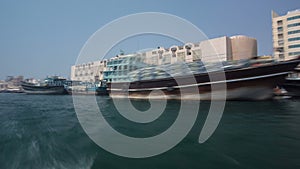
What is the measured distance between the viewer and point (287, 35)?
156ft

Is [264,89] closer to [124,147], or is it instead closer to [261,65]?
[261,65]

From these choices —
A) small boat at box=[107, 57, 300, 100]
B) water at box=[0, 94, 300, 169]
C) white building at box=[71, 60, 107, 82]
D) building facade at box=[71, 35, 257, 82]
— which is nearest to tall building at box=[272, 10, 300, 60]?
building facade at box=[71, 35, 257, 82]

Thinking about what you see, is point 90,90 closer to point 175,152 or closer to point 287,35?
point 175,152

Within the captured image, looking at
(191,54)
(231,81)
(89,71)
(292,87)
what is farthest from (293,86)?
(89,71)

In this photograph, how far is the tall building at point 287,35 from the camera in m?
45.8

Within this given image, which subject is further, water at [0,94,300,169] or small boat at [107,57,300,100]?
small boat at [107,57,300,100]

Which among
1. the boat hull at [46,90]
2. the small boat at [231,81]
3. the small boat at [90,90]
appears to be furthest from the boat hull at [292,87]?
the boat hull at [46,90]

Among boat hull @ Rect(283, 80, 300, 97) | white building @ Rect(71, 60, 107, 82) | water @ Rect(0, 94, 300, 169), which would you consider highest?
white building @ Rect(71, 60, 107, 82)

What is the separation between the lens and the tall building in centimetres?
4575

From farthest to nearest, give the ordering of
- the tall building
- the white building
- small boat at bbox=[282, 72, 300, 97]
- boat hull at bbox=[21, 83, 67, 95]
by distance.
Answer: the white building < boat hull at bbox=[21, 83, 67, 95] < the tall building < small boat at bbox=[282, 72, 300, 97]

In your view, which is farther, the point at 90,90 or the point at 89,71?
the point at 89,71

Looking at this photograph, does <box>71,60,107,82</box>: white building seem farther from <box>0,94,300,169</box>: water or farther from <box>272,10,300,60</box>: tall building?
<box>0,94,300,169</box>: water

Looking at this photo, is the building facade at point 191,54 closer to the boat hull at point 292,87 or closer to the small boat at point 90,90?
the small boat at point 90,90

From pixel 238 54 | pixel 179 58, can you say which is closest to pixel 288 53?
pixel 238 54
